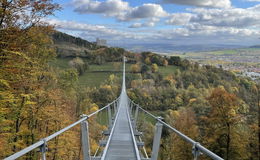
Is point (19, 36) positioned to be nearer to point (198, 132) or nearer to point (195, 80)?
point (198, 132)

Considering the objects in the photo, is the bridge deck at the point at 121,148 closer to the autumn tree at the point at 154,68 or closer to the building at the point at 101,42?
the autumn tree at the point at 154,68

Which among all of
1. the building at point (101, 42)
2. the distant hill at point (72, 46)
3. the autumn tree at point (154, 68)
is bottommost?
the autumn tree at point (154, 68)

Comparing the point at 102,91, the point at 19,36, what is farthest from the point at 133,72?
the point at 19,36

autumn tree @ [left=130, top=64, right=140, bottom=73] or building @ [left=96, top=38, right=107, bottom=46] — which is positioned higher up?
building @ [left=96, top=38, right=107, bottom=46]

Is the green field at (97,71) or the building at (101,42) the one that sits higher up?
the building at (101,42)

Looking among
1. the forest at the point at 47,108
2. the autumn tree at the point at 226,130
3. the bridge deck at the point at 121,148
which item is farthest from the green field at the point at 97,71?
the bridge deck at the point at 121,148

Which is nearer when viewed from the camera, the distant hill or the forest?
the forest

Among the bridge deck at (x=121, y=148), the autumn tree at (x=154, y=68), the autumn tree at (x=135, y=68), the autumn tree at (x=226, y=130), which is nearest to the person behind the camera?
the bridge deck at (x=121, y=148)

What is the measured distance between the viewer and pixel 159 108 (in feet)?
175

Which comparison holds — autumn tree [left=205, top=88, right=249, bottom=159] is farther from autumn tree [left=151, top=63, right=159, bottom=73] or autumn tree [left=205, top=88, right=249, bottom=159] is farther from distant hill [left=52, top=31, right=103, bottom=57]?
distant hill [left=52, top=31, right=103, bottom=57]

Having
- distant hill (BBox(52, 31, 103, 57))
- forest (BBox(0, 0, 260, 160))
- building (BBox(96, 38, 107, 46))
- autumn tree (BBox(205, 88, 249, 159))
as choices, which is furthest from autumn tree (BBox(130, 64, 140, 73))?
autumn tree (BBox(205, 88, 249, 159))

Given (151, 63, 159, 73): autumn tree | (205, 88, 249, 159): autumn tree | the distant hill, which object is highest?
the distant hill

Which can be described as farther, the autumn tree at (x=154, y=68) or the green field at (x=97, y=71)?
the autumn tree at (x=154, y=68)

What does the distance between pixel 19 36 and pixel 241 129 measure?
16.0m
